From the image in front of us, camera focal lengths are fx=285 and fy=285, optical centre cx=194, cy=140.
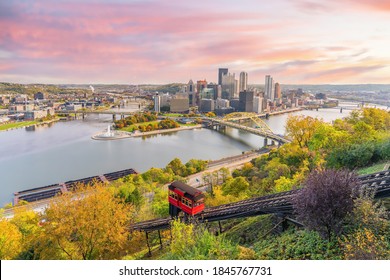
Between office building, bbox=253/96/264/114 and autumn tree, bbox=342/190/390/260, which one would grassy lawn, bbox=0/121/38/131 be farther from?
autumn tree, bbox=342/190/390/260

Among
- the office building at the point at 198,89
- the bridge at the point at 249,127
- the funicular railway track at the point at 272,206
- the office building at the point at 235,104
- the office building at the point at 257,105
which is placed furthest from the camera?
the office building at the point at 198,89

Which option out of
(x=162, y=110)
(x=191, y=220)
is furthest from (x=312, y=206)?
(x=162, y=110)

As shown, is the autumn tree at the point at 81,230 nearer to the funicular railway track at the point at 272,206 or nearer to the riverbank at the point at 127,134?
the funicular railway track at the point at 272,206

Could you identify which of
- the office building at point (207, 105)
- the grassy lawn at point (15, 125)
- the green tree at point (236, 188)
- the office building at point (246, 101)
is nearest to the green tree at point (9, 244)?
the green tree at point (236, 188)

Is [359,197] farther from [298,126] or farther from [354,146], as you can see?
[298,126]

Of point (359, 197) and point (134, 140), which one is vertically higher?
point (359, 197)

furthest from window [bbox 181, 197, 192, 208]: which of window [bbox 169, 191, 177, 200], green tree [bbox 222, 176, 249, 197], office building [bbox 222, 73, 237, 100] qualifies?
office building [bbox 222, 73, 237, 100]

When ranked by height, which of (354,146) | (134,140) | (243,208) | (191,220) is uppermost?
(354,146)
